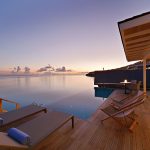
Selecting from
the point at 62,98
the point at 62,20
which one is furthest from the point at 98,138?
the point at 62,20

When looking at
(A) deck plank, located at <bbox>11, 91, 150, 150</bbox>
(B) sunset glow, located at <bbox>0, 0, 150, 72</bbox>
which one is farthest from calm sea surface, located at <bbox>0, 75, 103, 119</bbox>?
(B) sunset glow, located at <bbox>0, 0, 150, 72</bbox>

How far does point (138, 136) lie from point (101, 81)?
1479 cm

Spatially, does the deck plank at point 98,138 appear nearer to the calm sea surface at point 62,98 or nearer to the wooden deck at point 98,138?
the wooden deck at point 98,138

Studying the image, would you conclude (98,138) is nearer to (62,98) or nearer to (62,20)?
(62,98)

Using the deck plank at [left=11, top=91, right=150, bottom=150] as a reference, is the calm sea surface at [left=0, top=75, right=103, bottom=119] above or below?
below

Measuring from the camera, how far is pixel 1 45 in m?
18.2

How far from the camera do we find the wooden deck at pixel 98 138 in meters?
2.99

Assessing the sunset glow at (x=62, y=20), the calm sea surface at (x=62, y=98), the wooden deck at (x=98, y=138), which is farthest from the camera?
the sunset glow at (x=62, y=20)

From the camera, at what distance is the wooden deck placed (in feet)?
9.80

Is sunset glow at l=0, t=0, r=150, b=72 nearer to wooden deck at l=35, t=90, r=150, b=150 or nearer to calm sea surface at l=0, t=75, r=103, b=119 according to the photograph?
calm sea surface at l=0, t=75, r=103, b=119

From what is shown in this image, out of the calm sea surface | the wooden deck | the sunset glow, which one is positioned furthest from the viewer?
the sunset glow

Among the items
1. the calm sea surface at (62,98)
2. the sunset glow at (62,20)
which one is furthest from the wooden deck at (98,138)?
the sunset glow at (62,20)

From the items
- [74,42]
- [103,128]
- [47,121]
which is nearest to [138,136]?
[103,128]

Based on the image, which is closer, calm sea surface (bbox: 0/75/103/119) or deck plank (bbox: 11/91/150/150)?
deck plank (bbox: 11/91/150/150)
